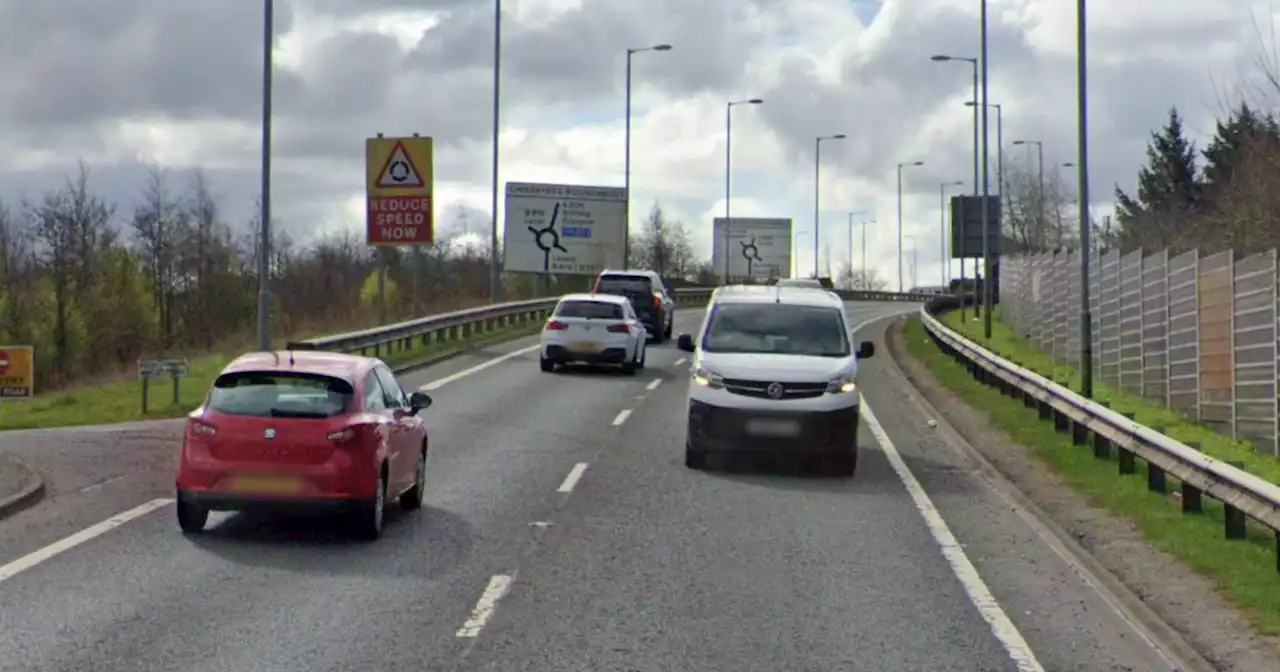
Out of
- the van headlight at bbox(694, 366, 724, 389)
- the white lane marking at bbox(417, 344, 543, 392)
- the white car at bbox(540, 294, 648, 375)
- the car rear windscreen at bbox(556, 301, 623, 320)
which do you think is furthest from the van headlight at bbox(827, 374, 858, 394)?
the car rear windscreen at bbox(556, 301, 623, 320)

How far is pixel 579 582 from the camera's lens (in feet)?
36.4

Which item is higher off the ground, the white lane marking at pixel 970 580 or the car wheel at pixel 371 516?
the car wheel at pixel 371 516

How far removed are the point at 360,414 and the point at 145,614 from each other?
3266 mm

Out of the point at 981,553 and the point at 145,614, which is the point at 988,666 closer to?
the point at 981,553

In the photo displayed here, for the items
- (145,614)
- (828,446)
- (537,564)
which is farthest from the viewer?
(828,446)

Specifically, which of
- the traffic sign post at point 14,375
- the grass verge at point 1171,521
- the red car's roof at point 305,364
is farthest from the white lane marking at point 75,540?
the traffic sign post at point 14,375

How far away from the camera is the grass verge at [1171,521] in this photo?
36.1 ft

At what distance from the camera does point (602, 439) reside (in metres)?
20.6

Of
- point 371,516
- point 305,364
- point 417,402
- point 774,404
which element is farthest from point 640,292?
point 371,516

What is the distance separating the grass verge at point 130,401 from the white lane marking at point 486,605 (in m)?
13.7

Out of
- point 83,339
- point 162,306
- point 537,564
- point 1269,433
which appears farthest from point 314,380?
point 162,306

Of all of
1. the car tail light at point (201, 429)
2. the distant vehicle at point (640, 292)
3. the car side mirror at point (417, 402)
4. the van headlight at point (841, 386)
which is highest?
the distant vehicle at point (640, 292)

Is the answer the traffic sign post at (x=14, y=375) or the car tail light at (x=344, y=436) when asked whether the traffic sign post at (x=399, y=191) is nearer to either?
the traffic sign post at (x=14, y=375)

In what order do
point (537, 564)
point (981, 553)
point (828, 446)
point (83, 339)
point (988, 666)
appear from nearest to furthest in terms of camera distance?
point (988, 666)
point (537, 564)
point (981, 553)
point (828, 446)
point (83, 339)
